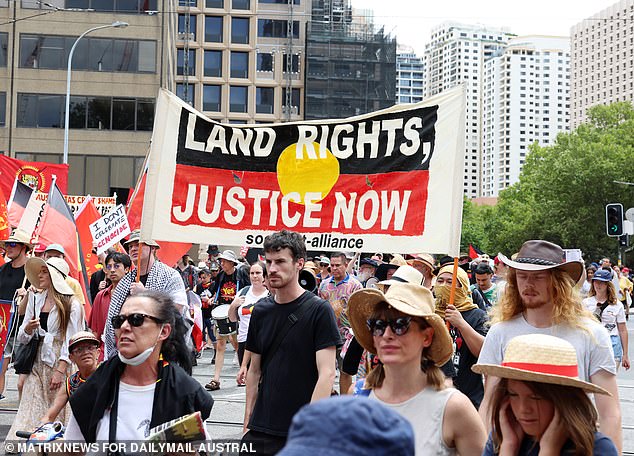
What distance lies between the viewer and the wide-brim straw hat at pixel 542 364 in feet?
10.2

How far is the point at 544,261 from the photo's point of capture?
4.59 m

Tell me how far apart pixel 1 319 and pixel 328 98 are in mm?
62889

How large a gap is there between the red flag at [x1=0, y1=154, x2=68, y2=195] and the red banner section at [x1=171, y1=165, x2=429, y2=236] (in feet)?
34.0

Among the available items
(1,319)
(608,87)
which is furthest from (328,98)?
(608,87)

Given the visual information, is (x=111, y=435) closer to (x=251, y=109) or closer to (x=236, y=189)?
(x=236, y=189)

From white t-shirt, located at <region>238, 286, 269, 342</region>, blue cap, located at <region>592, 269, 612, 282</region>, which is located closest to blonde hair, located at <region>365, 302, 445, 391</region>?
white t-shirt, located at <region>238, 286, 269, 342</region>

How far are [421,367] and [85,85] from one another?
46.3 m

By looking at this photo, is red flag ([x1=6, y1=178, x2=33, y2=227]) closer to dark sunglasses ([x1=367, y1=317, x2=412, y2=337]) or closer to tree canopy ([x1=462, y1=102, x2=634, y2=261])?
dark sunglasses ([x1=367, y1=317, x2=412, y2=337])

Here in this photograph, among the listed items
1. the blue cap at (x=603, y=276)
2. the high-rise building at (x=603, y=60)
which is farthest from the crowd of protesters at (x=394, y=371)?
the high-rise building at (x=603, y=60)

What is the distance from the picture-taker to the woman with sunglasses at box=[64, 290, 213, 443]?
404cm

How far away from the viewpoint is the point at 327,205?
6.77 meters

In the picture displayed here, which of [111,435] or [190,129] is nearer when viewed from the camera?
[111,435]

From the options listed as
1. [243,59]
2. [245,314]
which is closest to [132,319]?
[245,314]

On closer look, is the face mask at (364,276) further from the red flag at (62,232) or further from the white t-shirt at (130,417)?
the white t-shirt at (130,417)
